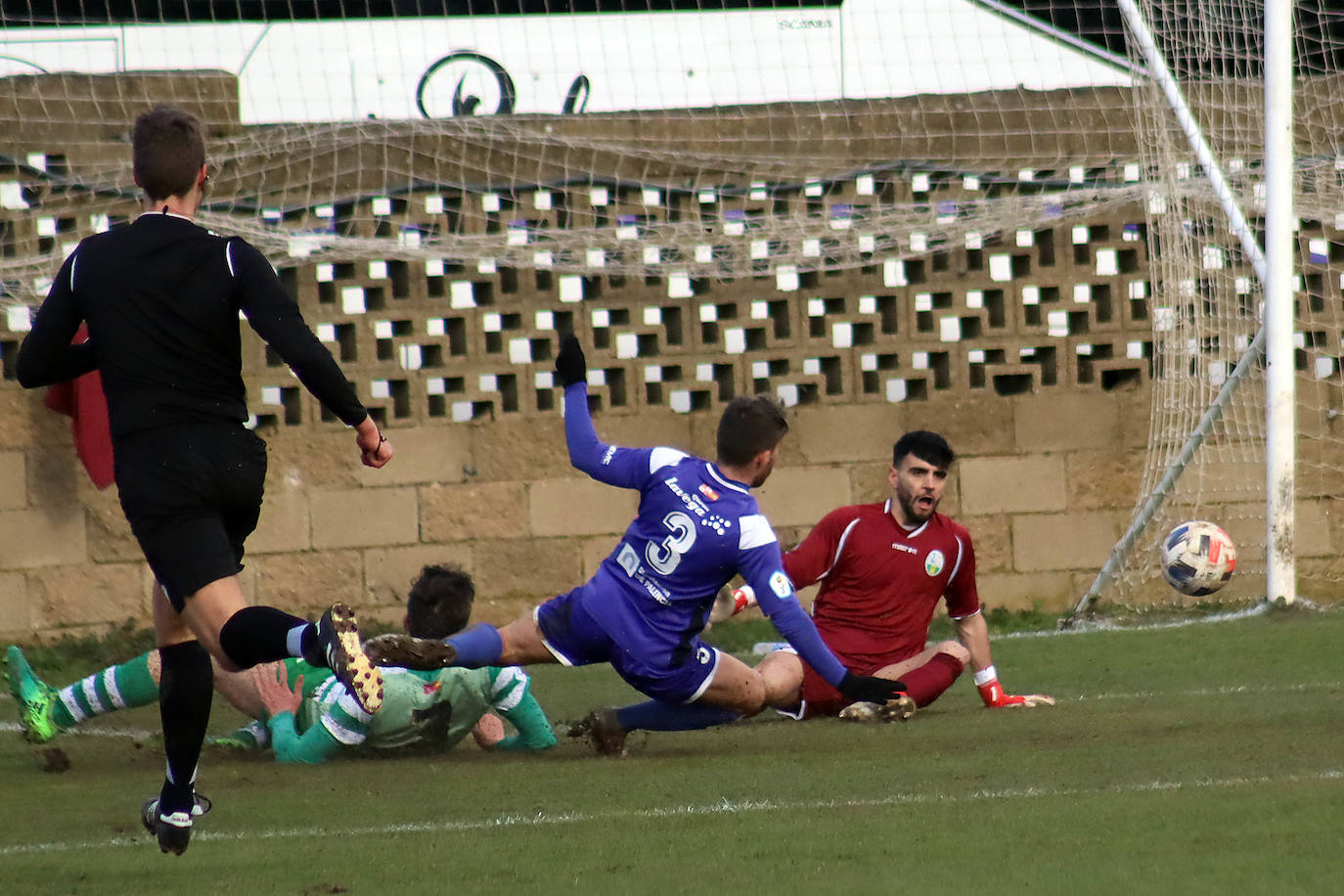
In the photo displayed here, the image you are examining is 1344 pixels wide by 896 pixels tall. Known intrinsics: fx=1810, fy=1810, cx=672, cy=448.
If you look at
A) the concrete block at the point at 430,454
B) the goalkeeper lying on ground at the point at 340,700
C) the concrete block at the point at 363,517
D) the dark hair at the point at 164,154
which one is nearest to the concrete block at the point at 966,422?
the concrete block at the point at 430,454

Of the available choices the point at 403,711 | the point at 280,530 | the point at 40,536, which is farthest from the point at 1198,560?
the point at 40,536

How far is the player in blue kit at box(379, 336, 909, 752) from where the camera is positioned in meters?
5.37

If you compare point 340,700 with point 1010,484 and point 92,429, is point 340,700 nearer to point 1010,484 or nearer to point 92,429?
point 92,429

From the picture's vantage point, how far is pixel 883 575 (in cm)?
663

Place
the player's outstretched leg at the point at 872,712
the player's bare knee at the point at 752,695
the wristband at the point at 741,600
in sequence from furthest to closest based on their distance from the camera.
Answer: the wristband at the point at 741,600 → the player's outstretched leg at the point at 872,712 → the player's bare knee at the point at 752,695

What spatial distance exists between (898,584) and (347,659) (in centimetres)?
338

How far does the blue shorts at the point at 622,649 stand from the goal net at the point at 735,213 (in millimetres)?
4437

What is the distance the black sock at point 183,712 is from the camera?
398cm

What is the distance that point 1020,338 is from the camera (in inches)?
400

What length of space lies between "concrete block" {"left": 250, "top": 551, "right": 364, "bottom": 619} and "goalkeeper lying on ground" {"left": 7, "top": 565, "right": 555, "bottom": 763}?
3728 mm

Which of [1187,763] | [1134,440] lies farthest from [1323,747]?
[1134,440]

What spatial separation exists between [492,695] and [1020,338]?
5264 mm

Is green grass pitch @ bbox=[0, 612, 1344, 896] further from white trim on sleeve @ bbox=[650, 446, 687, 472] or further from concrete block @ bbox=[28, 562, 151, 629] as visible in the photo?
concrete block @ bbox=[28, 562, 151, 629]

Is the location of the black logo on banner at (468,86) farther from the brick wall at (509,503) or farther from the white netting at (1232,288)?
the white netting at (1232,288)
